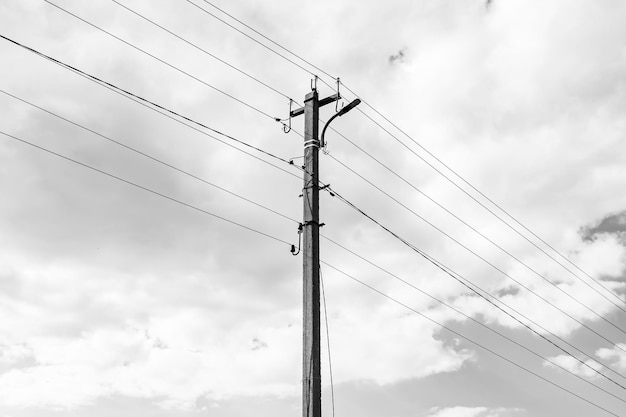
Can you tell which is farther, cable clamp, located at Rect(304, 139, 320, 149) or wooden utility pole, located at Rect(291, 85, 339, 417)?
cable clamp, located at Rect(304, 139, 320, 149)

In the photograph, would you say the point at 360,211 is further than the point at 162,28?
Yes

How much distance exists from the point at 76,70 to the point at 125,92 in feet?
3.84

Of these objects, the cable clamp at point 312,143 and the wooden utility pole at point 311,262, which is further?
the cable clamp at point 312,143

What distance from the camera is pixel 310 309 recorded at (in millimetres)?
12414

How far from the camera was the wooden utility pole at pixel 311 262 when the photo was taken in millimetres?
11969

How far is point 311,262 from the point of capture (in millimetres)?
12922

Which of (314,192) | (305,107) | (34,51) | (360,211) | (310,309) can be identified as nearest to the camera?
(34,51)

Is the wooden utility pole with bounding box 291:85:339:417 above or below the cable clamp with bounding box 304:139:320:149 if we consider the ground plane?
below

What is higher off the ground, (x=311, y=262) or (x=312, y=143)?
(x=312, y=143)

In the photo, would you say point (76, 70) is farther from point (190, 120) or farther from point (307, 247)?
point (307, 247)

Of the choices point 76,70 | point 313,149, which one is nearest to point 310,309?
point 313,149

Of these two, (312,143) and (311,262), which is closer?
(311,262)

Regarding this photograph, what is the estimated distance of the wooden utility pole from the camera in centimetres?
1197

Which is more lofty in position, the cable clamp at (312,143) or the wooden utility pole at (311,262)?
the cable clamp at (312,143)
